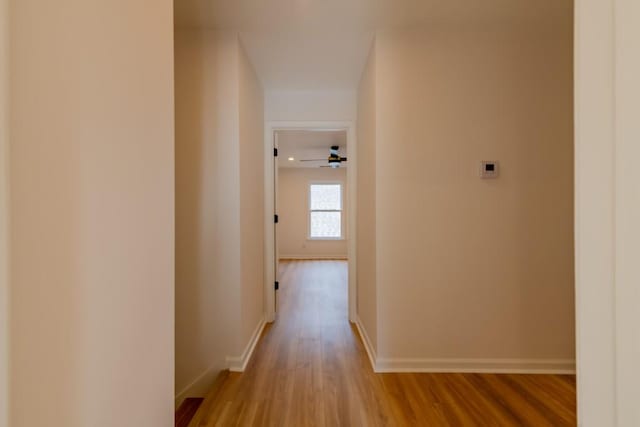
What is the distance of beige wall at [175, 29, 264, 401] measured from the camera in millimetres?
2213

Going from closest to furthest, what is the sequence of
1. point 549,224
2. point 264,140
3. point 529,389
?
point 529,389 < point 549,224 < point 264,140

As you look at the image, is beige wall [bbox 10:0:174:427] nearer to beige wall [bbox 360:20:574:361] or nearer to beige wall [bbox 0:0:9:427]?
beige wall [bbox 0:0:9:427]

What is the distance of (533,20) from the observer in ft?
6.97

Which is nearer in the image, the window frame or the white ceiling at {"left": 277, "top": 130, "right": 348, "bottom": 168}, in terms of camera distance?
the white ceiling at {"left": 277, "top": 130, "right": 348, "bottom": 168}

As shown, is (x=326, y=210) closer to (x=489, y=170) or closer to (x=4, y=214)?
(x=489, y=170)

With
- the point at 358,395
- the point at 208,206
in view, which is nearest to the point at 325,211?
the point at 208,206

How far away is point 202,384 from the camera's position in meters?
2.27

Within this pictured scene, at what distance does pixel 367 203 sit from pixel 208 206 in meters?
1.29

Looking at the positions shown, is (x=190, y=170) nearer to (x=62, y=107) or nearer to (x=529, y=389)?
(x=62, y=107)

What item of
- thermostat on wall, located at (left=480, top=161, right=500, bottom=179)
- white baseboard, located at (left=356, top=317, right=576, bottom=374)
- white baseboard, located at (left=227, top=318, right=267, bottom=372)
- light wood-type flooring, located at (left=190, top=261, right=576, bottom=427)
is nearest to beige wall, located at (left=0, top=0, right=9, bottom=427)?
light wood-type flooring, located at (left=190, top=261, right=576, bottom=427)

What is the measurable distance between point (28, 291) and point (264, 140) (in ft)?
9.46

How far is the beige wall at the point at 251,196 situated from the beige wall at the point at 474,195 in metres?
1.03

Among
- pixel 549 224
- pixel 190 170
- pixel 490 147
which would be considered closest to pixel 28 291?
pixel 190 170

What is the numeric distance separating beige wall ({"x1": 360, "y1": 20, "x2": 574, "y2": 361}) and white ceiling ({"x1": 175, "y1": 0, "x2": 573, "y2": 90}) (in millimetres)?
133
